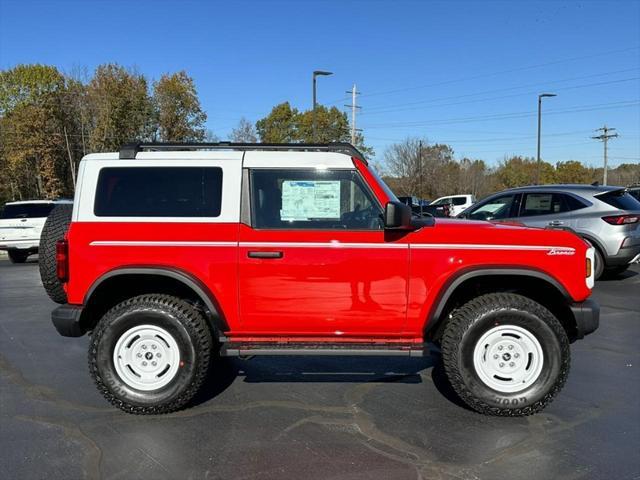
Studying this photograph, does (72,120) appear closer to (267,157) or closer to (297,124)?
(297,124)

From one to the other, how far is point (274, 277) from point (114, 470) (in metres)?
1.61

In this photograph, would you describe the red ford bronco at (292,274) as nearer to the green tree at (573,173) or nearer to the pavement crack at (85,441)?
the pavement crack at (85,441)

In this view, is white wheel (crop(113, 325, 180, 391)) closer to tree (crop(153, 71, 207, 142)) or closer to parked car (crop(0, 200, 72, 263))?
parked car (crop(0, 200, 72, 263))

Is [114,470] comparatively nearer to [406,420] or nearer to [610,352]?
[406,420]

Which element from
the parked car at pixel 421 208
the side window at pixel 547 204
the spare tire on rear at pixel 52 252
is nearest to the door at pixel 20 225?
the parked car at pixel 421 208

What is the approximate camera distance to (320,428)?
369 cm

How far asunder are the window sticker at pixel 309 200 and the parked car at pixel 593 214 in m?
5.66

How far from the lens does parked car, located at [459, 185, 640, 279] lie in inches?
343

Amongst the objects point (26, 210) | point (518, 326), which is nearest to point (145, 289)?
point (518, 326)

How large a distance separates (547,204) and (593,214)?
79 cm

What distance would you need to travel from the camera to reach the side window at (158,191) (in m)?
3.96

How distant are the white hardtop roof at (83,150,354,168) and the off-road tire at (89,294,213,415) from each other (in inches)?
44.6

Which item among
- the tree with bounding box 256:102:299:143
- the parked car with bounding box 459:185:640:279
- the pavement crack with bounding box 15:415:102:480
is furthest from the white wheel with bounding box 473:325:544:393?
the tree with bounding box 256:102:299:143

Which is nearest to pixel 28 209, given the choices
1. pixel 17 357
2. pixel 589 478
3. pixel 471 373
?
pixel 17 357
